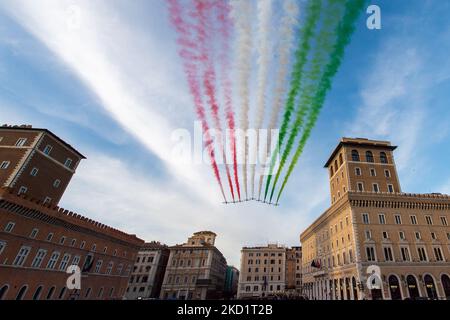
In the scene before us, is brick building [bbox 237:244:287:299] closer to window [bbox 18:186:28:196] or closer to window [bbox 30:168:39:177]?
window [bbox 18:186:28:196]

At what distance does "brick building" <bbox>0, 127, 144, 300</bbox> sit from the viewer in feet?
97.5

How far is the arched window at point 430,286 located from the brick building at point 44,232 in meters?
52.1

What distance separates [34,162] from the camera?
36781 millimetres

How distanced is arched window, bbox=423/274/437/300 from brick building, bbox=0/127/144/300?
5206 cm

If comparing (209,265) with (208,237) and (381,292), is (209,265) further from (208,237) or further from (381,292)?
(381,292)

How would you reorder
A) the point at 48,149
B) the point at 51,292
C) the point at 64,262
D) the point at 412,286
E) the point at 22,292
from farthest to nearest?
the point at 48,149, the point at 64,262, the point at 51,292, the point at 412,286, the point at 22,292

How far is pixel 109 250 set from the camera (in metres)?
46.5

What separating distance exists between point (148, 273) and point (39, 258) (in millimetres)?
39619

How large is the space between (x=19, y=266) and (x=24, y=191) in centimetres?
1050

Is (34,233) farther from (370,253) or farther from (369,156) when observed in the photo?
(369,156)

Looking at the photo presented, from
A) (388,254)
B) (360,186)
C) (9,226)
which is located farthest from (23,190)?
(360,186)

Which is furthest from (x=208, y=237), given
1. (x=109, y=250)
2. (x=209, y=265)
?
(x=109, y=250)

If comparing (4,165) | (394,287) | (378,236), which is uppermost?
(4,165)
